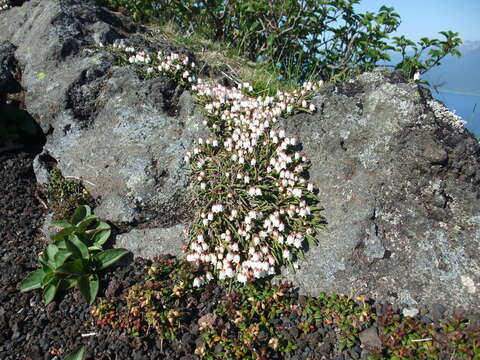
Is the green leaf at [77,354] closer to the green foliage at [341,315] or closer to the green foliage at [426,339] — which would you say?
the green foliage at [341,315]

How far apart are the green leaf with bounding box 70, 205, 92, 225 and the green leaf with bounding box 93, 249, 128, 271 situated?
51 cm

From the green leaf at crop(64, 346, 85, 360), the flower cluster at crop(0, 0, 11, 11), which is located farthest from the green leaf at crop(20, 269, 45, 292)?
the flower cluster at crop(0, 0, 11, 11)

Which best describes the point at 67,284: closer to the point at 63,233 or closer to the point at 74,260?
the point at 74,260

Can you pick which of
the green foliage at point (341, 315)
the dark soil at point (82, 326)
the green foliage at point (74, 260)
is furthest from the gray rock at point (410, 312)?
the green foliage at point (74, 260)

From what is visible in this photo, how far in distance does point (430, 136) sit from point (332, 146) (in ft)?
3.09

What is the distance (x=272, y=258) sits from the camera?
3.52m

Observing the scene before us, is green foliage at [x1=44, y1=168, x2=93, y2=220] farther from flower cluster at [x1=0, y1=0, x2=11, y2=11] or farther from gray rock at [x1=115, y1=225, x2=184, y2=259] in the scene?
flower cluster at [x1=0, y1=0, x2=11, y2=11]

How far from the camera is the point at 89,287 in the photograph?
338 centimetres

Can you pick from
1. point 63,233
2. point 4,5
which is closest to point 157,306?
point 63,233

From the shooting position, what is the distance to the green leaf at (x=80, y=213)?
151 inches

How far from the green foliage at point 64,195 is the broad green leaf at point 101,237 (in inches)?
20.8

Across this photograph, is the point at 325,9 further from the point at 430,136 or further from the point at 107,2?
the point at 107,2

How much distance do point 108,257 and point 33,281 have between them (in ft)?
2.26

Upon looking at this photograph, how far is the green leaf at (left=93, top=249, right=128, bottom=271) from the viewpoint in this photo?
356 centimetres
